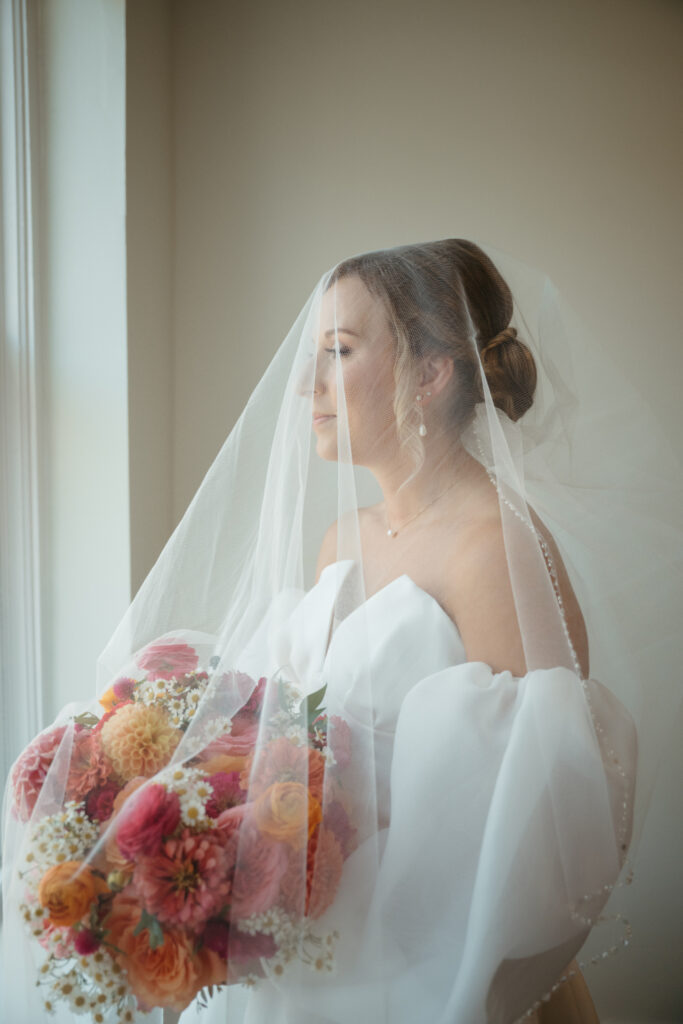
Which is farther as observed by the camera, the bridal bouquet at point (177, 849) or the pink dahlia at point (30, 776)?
the pink dahlia at point (30, 776)

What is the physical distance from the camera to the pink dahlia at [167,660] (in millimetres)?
981

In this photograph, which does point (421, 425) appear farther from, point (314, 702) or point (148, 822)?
point (148, 822)

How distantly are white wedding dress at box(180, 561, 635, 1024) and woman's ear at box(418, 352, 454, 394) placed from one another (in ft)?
1.32

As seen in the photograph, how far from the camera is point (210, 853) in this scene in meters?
0.81

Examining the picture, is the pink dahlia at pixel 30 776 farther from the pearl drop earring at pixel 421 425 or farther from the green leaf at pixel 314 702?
the pearl drop earring at pixel 421 425

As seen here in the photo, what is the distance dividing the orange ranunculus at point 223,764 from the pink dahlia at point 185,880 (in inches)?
3.2

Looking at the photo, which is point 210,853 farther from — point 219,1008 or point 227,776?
point 219,1008

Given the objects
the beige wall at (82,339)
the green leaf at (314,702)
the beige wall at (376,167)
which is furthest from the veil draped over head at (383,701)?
the beige wall at (376,167)

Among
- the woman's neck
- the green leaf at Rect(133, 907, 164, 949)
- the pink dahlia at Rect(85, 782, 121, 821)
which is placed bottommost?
the green leaf at Rect(133, 907, 164, 949)

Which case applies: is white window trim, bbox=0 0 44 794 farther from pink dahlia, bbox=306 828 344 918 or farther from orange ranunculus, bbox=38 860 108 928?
pink dahlia, bbox=306 828 344 918

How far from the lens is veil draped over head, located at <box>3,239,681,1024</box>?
821mm

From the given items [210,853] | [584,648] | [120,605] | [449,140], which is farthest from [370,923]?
[449,140]

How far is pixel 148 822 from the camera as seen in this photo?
0.79m

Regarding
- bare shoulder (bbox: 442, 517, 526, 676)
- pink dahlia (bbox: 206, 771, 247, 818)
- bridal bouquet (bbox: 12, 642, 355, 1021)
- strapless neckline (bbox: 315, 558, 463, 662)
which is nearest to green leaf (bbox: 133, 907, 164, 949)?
bridal bouquet (bbox: 12, 642, 355, 1021)
